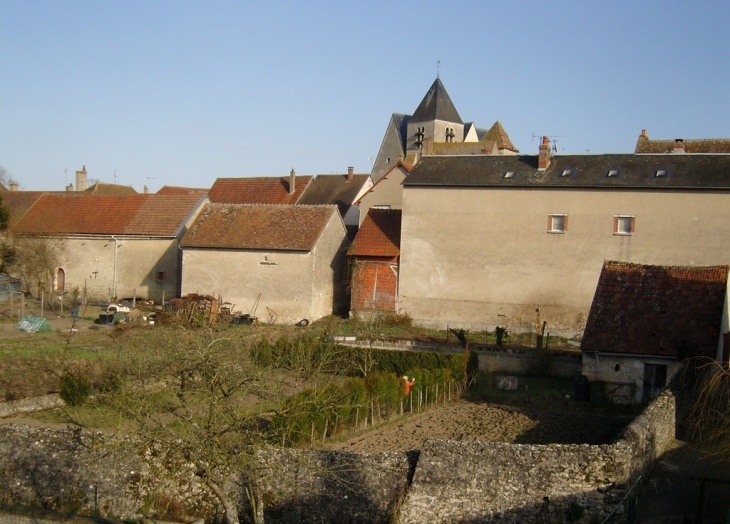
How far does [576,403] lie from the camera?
67.5 ft

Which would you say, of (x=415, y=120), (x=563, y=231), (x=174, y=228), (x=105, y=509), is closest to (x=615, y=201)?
(x=563, y=231)

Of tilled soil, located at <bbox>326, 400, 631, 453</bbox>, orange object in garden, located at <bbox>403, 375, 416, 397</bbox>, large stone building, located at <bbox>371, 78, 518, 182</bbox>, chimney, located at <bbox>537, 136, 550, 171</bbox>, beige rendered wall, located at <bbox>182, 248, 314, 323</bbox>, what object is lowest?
tilled soil, located at <bbox>326, 400, 631, 453</bbox>

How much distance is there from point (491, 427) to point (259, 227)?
752 inches

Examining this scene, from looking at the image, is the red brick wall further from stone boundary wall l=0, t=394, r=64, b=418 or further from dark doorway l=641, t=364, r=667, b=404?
stone boundary wall l=0, t=394, r=64, b=418

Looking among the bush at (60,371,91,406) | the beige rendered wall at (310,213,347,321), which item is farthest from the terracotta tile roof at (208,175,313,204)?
the bush at (60,371,91,406)

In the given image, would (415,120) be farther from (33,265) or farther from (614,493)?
(614,493)

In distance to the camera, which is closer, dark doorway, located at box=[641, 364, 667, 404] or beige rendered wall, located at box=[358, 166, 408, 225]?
dark doorway, located at box=[641, 364, 667, 404]

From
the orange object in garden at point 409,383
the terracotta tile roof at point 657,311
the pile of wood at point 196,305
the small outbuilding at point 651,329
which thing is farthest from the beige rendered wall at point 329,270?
the small outbuilding at point 651,329

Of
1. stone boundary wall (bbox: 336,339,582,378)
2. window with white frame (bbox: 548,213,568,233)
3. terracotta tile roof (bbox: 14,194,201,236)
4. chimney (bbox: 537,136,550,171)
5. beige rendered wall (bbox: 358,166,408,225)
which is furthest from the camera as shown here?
beige rendered wall (bbox: 358,166,408,225)

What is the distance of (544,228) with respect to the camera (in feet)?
102

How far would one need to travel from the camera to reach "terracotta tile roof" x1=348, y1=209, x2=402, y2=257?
1312 inches

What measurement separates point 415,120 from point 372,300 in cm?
3659

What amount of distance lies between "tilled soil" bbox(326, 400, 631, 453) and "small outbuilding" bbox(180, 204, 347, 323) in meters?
13.1

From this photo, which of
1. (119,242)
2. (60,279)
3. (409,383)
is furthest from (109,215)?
(409,383)
